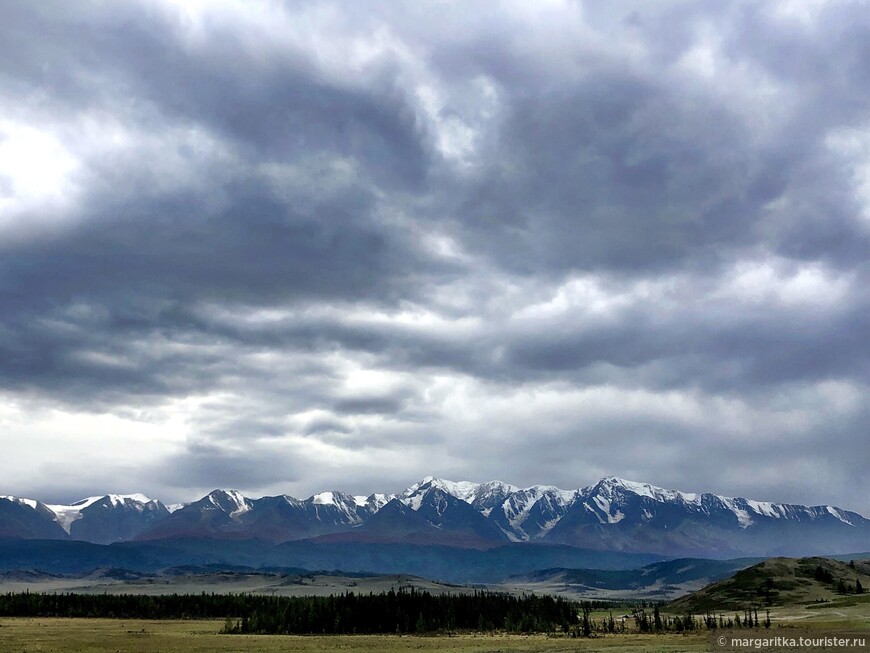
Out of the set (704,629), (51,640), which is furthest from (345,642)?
(704,629)

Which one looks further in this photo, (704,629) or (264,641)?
(704,629)

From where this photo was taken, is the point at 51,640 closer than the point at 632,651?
No

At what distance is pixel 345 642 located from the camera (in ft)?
563

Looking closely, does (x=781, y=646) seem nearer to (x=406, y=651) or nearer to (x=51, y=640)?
(x=406, y=651)

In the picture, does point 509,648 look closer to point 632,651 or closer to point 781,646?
point 632,651

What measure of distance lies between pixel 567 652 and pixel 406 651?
1277 inches

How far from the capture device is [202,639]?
174250 mm

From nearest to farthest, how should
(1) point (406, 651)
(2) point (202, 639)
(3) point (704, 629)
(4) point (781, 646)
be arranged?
1. (4) point (781, 646)
2. (1) point (406, 651)
3. (2) point (202, 639)
4. (3) point (704, 629)

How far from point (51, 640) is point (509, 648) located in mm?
93857

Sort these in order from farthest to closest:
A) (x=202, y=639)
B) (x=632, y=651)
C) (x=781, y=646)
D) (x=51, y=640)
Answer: (x=202, y=639), (x=51, y=640), (x=632, y=651), (x=781, y=646)

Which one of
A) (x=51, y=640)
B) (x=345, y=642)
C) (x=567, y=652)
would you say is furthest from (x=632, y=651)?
(x=51, y=640)

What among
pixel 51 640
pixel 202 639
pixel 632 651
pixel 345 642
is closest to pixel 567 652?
pixel 632 651

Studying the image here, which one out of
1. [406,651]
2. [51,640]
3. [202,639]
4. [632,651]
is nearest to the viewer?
[632,651]

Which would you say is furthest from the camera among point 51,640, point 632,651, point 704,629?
point 704,629
